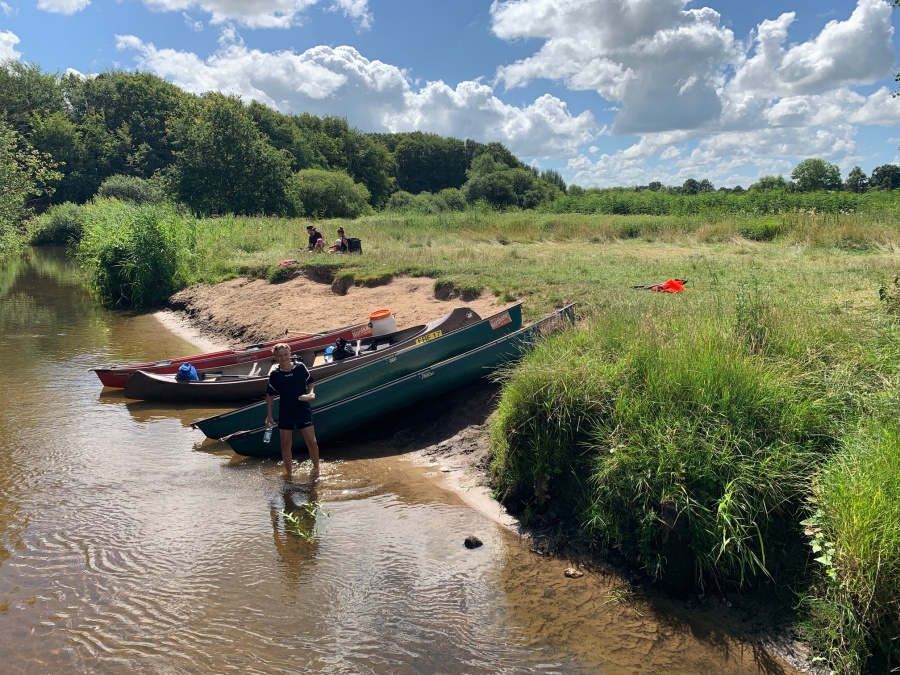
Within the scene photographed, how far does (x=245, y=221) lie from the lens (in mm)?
24969

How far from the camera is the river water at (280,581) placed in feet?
14.0

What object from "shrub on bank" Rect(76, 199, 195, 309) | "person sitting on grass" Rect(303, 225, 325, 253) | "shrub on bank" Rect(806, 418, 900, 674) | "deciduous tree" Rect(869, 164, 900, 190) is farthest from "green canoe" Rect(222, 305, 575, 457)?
"deciduous tree" Rect(869, 164, 900, 190)

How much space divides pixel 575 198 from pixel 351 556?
37.7 m

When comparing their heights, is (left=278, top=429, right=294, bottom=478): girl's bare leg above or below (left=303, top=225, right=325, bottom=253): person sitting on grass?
below

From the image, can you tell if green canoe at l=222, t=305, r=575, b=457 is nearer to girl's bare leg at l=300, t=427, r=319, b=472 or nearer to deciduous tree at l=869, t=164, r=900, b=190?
girl's bare leg at l=300, t=427, r=319, b=472

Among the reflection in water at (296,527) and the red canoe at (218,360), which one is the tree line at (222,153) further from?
the reflection in water at (296,527)

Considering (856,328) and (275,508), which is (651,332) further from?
(275,508)

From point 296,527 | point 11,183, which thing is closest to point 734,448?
point 296,527

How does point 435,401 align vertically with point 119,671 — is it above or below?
above

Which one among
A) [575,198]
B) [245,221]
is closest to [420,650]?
[245,221]

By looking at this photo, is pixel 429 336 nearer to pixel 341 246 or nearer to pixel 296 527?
pixel 296 527

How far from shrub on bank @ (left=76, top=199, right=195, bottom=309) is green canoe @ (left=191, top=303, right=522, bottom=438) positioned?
12.4 m

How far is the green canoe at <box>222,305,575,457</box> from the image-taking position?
25.3ft

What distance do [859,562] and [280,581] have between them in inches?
160
